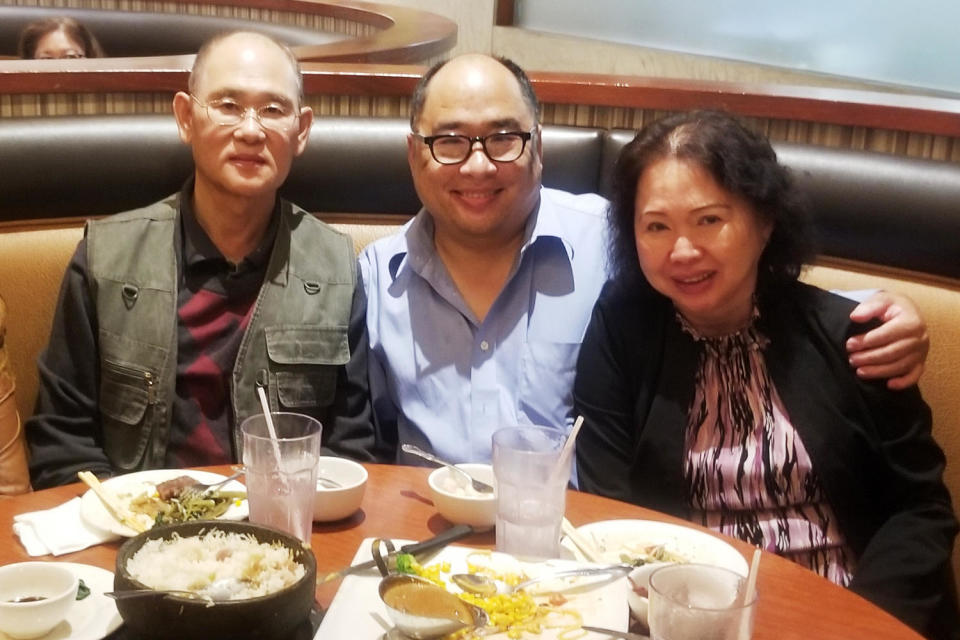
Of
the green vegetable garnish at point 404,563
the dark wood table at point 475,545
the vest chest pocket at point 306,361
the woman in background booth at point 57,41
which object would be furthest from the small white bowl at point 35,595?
the woman in background booth at point 57,41

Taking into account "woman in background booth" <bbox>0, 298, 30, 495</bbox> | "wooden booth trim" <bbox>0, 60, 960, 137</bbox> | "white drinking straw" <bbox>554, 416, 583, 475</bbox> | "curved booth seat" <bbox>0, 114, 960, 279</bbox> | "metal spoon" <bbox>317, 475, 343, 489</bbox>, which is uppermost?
"wooden booth trim" <bbox>0, 60, 960, 137</bbox>

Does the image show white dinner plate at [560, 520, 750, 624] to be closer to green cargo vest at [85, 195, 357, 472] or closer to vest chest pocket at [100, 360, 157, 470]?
green cargo vest at [85, 195, 357, 472]

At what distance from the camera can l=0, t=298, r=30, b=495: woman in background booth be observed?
6.07ft

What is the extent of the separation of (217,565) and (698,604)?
518 mm

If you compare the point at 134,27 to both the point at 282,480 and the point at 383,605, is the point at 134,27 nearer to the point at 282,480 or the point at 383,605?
the point at 282,480

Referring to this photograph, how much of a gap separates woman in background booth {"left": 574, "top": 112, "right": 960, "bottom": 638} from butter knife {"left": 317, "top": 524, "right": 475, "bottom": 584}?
1.82 ft

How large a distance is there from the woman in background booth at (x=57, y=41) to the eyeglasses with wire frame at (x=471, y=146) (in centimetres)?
305

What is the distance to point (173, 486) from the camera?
143cm

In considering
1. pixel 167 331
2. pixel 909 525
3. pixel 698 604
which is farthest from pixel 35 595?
pixel 909 525

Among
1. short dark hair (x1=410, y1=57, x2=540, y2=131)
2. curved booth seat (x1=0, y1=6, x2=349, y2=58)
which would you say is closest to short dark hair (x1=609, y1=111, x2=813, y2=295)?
short dark hair (x1=410, y1=57, x2=540, y2=131)

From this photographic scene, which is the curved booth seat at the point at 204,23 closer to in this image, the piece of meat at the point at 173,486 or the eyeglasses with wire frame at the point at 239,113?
the eyeglasses with wire frame at the point at 239,113

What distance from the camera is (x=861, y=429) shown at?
1.77m

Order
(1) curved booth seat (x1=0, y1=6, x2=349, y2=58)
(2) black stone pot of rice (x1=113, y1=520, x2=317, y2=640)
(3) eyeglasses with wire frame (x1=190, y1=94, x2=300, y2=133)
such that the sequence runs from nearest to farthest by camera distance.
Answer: (2) black stone pot of rice (x1=113, y1=520, x2=317, y2=640)
(3) eyeglasses with wire frame (x1=190, y1=94, x2=300, y2=133)
(1) curved booth seat (x1=0, y1=6, x2=349, y2=58)

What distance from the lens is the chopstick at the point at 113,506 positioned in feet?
4.33
